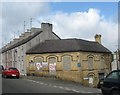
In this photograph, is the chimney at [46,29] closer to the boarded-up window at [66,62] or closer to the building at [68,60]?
the building at [68,60]

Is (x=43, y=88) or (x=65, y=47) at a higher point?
(x=65, y=47)

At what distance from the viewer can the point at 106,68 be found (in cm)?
5866

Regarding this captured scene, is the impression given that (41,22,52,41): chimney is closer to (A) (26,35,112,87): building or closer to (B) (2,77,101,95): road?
(A) (26,35,112,87): building

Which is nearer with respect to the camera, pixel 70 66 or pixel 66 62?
pixel 70 66

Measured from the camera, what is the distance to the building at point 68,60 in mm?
51062

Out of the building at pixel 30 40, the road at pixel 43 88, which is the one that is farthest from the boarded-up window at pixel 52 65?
the road at pixel 43 88

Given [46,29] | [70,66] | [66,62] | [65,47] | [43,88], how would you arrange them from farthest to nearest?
1. [46,29]
2. [65,47]
3. [66,62]
4. [70,66]
5. [43,88]

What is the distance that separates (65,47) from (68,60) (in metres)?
2.88

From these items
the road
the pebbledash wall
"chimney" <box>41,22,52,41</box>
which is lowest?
the road

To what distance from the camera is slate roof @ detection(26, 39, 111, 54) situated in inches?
2068

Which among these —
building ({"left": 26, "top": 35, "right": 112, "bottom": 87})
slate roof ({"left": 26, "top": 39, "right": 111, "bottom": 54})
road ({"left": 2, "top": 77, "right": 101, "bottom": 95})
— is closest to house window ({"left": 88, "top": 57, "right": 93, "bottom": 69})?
building ({"left": 26, "top": 35, "right": 112, "bottom": 87})

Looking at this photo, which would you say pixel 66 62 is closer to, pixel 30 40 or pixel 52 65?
pixel 52 65

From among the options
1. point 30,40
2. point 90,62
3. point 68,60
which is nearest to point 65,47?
point 68,60

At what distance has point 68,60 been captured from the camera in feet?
170
